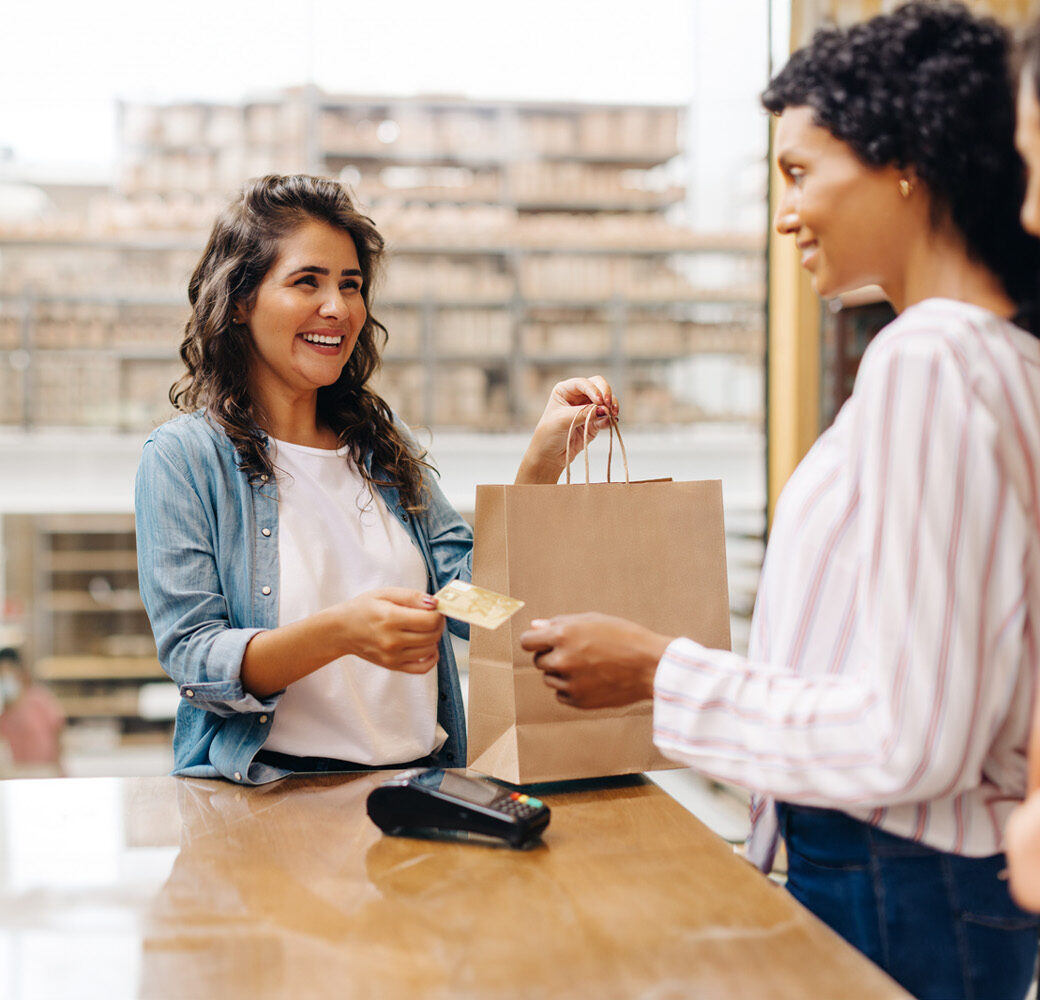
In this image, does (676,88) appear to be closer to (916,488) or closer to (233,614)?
(233,614)

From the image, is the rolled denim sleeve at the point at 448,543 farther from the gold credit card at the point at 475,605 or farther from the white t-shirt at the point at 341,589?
the gold credit card at the point at 475,605

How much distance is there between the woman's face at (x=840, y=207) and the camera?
870mm

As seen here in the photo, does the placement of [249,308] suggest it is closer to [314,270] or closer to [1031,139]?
[314,270]

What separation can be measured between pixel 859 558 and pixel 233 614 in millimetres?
856

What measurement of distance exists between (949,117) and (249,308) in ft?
3.42

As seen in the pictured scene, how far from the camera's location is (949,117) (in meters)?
0.84

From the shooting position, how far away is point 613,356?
4.37 meters

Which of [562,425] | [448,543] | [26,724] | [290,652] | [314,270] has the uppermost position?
[314,270]

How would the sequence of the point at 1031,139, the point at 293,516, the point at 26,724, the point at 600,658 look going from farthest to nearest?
the point at 26,724 → the point at 293,516 → the point at 600,658 → the point at 1031,139

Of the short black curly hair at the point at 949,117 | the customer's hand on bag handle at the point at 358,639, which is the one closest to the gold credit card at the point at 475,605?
the customer's hand on bag handle at the point at 358,639

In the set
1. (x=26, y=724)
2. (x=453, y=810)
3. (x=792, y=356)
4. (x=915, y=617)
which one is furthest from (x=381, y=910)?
(x=26, y=724)

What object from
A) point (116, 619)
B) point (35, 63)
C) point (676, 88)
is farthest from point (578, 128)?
point (116, 619)

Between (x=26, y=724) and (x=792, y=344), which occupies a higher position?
(x=792, y=344)

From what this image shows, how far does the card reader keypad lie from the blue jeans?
0.31 meters
